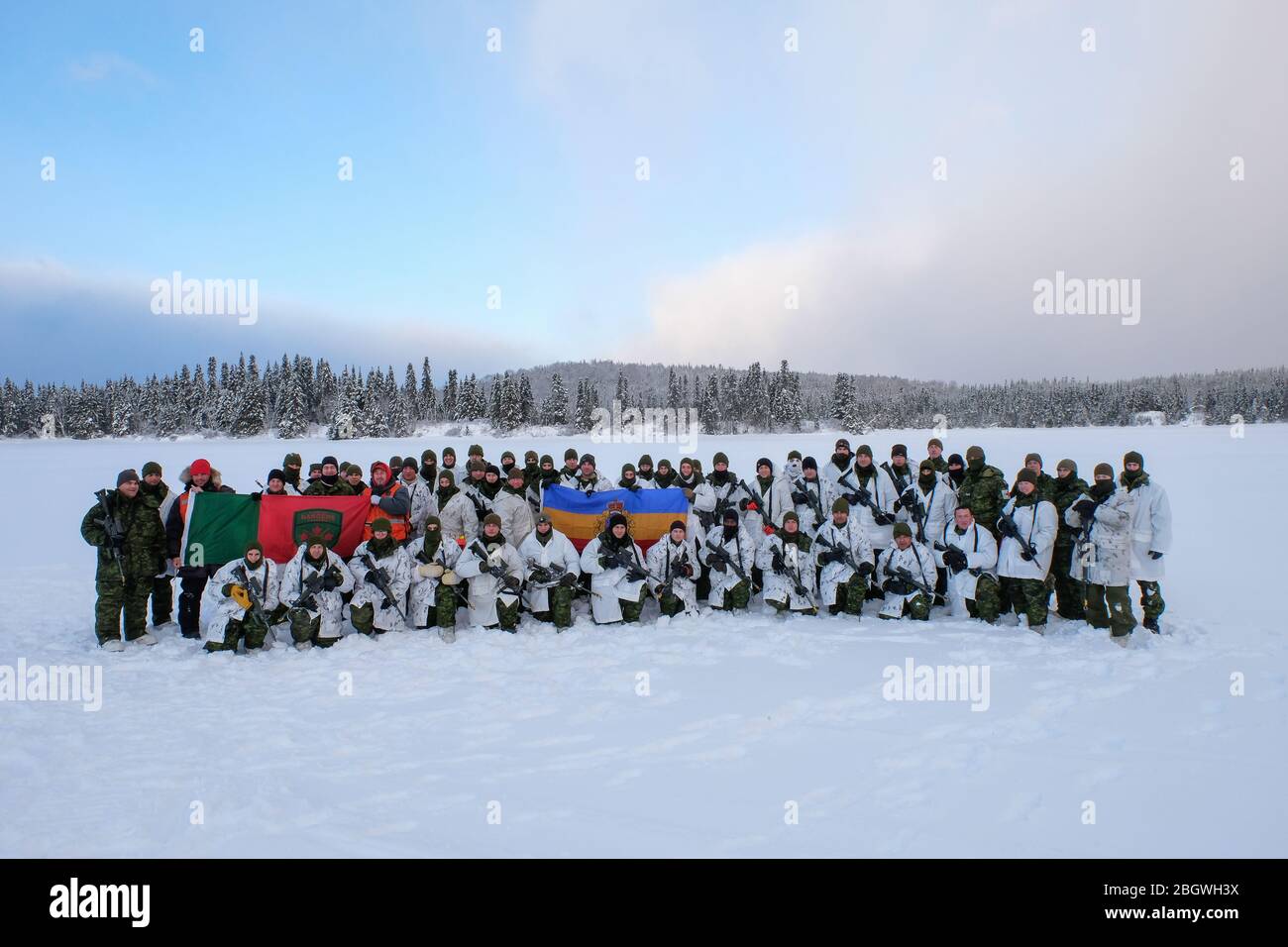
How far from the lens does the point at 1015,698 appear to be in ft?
18.7

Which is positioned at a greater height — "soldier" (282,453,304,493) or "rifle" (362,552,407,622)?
"soldier" (282,453,304,493)

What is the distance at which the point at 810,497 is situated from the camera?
9500 mm

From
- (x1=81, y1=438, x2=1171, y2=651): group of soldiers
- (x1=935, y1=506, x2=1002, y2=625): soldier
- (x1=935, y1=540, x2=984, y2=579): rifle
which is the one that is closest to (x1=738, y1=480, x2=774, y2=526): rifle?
(x1=81, y1=438, x2=1171, y2=651): group of soldiers

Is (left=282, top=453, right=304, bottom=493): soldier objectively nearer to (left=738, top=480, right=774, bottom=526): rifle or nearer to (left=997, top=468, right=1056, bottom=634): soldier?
(left=738, top=480, right=774, bottom=526): rifle

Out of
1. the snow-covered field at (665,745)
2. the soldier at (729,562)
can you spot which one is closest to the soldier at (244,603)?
the snow-covered field at (665,745)

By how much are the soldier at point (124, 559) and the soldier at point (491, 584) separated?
346 centimetres

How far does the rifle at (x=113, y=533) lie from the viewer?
732 centimetres

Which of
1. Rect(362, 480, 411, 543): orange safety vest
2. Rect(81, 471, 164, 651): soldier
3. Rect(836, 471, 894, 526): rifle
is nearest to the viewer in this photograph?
Rect(81, 471, 164, 651): soldier

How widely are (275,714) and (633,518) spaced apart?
17.6 ft

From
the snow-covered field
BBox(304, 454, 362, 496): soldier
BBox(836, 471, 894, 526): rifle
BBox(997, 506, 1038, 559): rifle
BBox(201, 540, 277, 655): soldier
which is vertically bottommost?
the snow-covered field

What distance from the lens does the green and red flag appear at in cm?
802

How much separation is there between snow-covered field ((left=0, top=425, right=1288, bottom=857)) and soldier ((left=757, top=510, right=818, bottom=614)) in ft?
1.17

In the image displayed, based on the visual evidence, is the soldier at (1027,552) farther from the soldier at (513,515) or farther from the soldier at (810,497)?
the soldier at (513,515)
